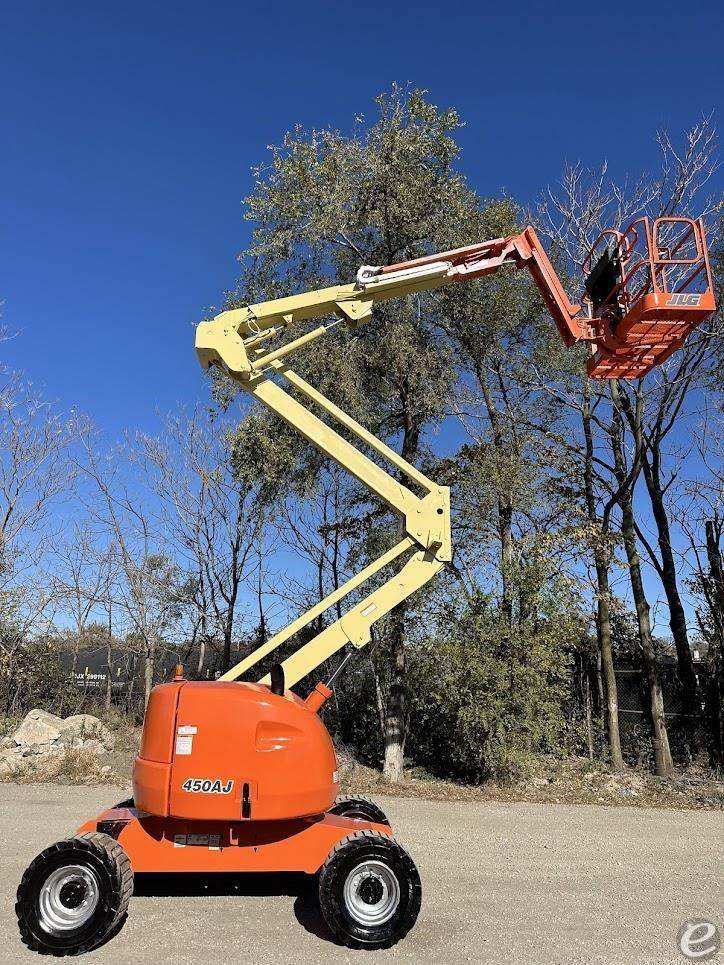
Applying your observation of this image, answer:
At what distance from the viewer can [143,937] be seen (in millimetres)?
5082

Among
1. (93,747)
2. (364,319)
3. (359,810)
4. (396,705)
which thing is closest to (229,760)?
(359,810)

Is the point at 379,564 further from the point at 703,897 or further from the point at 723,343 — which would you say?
the point at 723,343

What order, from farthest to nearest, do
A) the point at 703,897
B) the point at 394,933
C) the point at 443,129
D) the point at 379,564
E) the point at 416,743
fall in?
1. the point at 416,743
2. the point at 443,129
3. the point at 379,564
4. the point at 703,897
5. the point at 394,933

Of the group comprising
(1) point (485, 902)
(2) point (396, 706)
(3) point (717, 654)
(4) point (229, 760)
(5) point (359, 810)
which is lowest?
(1) point (485, 902)

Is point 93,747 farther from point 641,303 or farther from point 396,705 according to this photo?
point 641,303

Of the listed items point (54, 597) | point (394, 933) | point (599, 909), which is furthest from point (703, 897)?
point (54, 597)

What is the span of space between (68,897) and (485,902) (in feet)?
10.7

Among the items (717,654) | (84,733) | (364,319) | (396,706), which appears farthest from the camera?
(717,654)

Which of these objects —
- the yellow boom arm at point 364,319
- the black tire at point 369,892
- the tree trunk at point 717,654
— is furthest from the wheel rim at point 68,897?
the tree trunk at point 717,654

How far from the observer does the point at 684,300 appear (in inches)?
229

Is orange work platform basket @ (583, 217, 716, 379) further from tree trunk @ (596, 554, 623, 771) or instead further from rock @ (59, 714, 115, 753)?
rock @ (59, 714, 115, 753)

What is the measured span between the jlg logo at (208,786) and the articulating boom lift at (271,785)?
0.01m

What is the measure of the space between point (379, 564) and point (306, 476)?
287 inches

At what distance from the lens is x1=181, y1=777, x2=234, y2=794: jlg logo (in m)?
5.26
